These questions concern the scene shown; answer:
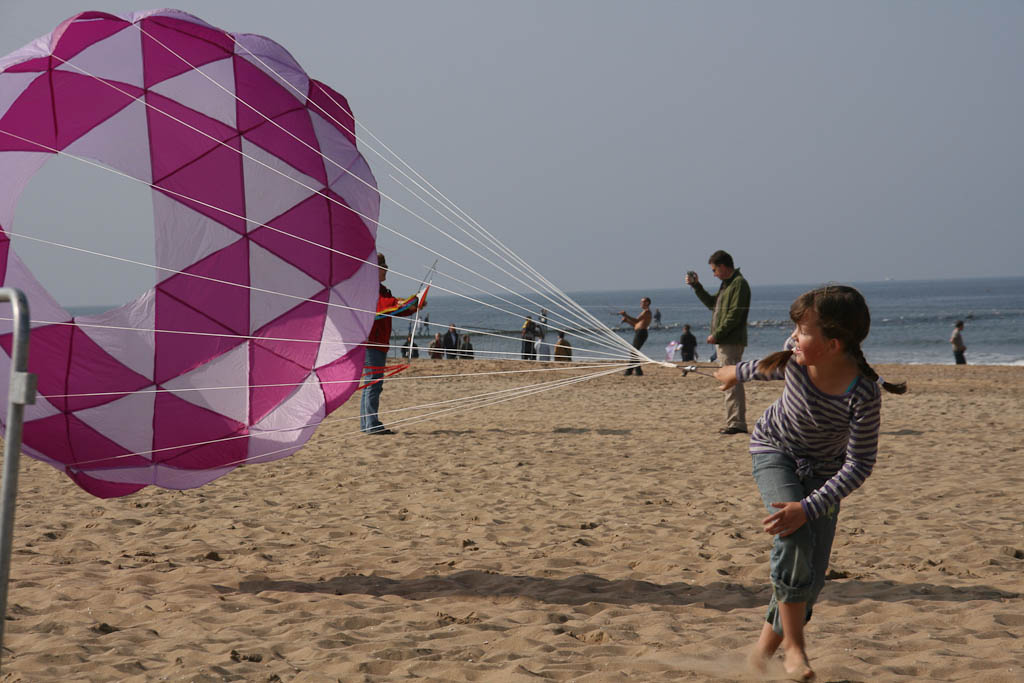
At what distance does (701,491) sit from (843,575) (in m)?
2.16

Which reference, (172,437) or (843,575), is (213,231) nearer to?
(172,437)

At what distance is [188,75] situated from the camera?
4.66 metres

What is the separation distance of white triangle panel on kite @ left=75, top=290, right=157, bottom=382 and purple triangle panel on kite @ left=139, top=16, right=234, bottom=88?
3.79ft

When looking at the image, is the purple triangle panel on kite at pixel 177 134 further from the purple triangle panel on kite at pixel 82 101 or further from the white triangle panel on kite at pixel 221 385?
the white triangle panel on kite at pixel 221 385

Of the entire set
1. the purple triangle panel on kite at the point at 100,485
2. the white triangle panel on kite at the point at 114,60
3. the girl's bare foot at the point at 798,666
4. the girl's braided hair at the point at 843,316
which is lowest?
the girl's bare foot at the point at 798,666

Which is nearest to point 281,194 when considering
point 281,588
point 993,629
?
A: point 281,588

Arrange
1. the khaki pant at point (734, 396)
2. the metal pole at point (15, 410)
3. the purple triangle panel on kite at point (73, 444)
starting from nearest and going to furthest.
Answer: the metal pole at point (15, 410) < the purple triangle panel on kite at point (73, 444) < the khaki pant at point (734, 396)

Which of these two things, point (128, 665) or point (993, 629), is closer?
point (128, 665)

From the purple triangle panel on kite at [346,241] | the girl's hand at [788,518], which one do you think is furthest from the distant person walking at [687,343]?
the girl's hand at [788,518]

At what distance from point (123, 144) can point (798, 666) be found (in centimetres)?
387

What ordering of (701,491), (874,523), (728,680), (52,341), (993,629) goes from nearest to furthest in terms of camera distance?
(728,680), (993,629), (52,341), (874,523), (701,491)

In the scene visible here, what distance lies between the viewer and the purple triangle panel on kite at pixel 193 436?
4520 mm

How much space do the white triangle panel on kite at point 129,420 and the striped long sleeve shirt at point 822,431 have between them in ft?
9.83

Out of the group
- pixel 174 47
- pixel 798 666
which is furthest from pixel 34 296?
pixel 798 666
